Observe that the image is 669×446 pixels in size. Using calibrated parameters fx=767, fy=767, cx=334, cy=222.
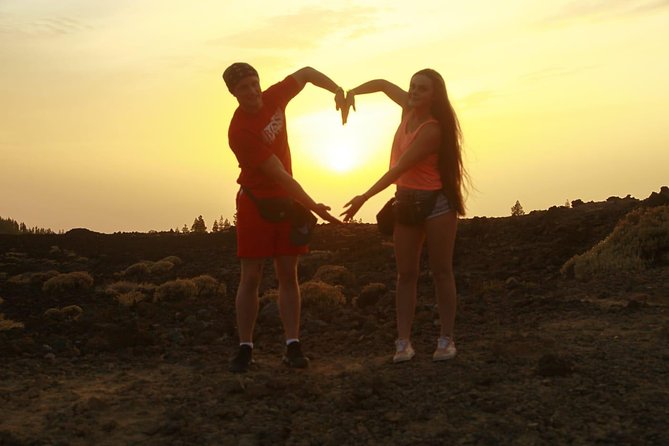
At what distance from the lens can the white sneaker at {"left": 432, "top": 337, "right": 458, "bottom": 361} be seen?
5.70 metres

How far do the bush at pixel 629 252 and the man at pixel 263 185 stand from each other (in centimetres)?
519

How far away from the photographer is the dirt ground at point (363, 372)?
14.9ft

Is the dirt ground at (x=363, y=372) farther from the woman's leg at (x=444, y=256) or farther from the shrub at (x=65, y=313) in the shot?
the woman's leg at (x=444, y=256)

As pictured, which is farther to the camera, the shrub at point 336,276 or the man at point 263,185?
the shrub at point 336,276

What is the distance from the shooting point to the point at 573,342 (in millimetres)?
6086

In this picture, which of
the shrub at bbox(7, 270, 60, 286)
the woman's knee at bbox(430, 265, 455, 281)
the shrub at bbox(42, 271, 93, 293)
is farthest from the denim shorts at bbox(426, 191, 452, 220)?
the shrub at bbox(7, 270, 60, 286)

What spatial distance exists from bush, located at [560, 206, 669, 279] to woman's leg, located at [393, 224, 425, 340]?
4748 millimetres

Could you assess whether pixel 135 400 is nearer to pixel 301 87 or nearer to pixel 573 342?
pixel 301 87

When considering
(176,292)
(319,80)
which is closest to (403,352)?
(319,80)

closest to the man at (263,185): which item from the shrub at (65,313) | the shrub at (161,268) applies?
the shrub at (65,313)

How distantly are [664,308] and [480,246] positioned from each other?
5.65 meters

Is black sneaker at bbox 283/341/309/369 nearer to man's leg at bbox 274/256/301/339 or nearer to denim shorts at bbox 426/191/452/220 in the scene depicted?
man's leg at bbox 274/256/301/339

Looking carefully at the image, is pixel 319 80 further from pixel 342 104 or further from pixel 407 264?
pixel 407 264

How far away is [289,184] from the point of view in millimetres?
5395
